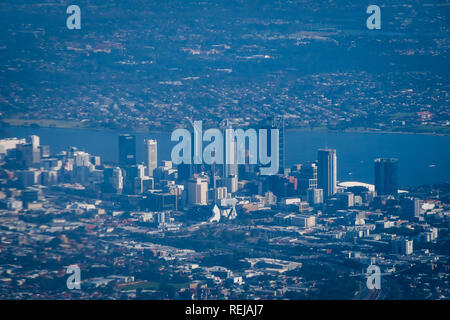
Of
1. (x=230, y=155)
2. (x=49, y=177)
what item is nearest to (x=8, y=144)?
(x=49, y=177)

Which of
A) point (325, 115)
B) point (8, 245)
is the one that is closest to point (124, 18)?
point (325, 115)

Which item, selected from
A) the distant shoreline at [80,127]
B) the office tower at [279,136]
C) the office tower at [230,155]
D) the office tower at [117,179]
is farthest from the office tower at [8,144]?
the office tower at [279,136]

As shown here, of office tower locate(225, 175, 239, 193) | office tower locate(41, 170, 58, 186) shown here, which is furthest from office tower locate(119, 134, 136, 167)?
office tower locate(225, 175, 239, 193)

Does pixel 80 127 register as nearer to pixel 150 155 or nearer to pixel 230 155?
pixel 150 155

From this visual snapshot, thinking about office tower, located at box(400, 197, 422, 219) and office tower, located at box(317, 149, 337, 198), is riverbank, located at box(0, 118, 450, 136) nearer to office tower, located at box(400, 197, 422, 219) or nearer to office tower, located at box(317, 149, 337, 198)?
office tower, located at box(317, 149, 337, 198)

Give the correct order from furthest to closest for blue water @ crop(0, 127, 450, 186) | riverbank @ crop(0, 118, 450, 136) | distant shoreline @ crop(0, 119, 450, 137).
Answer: riverbank @ crop(0, 118, 450, 136), distant shoreline @ crop(0, 119, 450, 137), blue water @ crop(0, 127, 450, 186)
